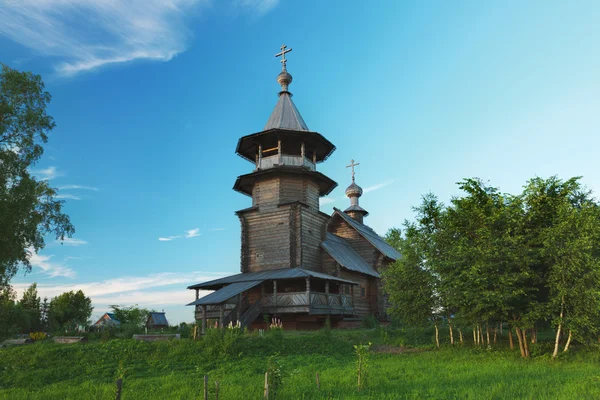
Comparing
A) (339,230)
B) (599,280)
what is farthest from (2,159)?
(339,230)

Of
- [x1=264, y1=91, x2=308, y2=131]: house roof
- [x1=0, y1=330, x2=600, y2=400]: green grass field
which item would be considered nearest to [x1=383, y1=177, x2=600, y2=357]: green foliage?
[x1=0, y1=330, x2=600, y2=400]: green grass field

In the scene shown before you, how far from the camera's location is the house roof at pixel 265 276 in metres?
25.8

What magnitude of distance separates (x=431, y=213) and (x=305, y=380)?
37.7 ft

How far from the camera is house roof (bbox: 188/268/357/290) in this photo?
2575cm

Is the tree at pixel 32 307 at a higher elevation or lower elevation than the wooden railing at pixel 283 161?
lower

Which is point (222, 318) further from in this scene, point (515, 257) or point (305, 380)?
point (515, 257)

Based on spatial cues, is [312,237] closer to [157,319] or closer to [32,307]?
[157,319]

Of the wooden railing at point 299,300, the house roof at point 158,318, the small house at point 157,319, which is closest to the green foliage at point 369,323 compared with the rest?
the wooden railing at point 299,300

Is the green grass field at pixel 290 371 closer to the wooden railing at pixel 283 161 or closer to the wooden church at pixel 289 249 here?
the wooden church at pixel 289 249

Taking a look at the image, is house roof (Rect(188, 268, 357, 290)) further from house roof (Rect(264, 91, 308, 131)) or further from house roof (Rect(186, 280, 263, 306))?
house roof (Rect(264, 91, 308, 131))

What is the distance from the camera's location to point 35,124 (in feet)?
61.9

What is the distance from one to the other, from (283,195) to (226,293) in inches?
343

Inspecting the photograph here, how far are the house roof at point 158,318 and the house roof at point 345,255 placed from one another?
24.7 meters

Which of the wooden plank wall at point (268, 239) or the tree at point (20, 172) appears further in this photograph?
the wooden plank wall at point (268, 239)
